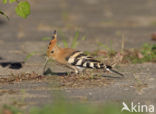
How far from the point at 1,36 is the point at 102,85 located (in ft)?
16.4

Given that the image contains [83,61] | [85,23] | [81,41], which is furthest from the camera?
[85,23]

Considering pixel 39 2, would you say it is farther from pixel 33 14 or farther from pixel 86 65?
pixel 86 65

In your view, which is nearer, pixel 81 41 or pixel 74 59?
pixel 74 59

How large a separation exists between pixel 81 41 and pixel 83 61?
351cm

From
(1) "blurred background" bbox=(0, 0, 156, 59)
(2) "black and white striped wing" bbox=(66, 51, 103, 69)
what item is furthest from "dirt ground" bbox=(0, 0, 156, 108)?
(2) "black and white striped wing" bbox=(66, 51, 103, 69)

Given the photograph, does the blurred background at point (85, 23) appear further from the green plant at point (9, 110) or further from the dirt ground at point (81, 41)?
the green plant at point (9, 110)

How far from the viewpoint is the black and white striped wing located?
6.40 metres

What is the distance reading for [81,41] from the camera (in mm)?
9945

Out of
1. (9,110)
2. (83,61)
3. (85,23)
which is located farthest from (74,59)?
(85,23)

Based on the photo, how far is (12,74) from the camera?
263 inches

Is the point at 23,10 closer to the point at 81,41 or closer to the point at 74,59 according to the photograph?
the point at 74,59

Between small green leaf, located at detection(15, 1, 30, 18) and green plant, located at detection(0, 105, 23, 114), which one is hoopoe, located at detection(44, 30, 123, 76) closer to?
small green leaf, located at detection(15, 1, 30, 18)

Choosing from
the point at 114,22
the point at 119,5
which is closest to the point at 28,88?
the point at 114,22

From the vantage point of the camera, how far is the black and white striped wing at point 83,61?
640cm
